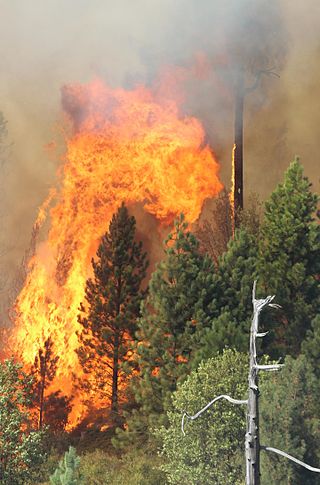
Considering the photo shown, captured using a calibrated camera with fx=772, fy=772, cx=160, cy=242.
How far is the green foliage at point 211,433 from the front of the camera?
30.9m

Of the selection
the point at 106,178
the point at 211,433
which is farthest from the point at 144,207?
the point at 211,433

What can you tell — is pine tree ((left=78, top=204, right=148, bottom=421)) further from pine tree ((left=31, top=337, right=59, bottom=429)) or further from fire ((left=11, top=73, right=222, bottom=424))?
fire ((left=11, top=73, right=222, bottom=424))

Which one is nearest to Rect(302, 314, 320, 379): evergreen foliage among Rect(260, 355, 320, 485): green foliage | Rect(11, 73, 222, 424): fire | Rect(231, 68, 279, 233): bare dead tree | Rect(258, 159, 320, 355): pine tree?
Rect(258, 159, 320, 355): pine tree

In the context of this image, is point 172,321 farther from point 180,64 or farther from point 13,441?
point 180,64

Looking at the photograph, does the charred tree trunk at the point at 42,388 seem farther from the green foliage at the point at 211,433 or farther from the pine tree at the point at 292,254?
the green foliage at the point at 211,433

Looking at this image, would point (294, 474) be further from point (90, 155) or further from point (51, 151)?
point (51, 151)

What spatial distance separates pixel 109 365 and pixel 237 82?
25.0 meters

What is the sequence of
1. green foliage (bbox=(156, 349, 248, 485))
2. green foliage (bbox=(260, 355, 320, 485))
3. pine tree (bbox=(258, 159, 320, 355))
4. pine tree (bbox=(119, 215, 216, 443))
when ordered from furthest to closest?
pine tree (bbox=(258, 159, 320, 355)) → pine tree (bbox=(119, 215, 216, 443)) → green foliage (bbox=(156, 349, 248, 485)) → green foliage (bbox=(260, 355, 320, 485))

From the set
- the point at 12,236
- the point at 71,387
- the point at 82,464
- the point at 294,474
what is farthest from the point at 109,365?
the point at 294,474

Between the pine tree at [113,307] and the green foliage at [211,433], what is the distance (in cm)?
1611

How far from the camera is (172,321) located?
1548 inches

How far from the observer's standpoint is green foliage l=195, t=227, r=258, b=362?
1390 inches

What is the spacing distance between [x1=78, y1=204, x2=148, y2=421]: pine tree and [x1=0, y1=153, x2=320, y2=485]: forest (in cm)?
9

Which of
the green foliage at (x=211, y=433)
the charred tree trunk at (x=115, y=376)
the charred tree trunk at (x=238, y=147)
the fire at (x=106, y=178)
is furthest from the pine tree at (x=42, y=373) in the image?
the green foliage at (x=211, y=433)
